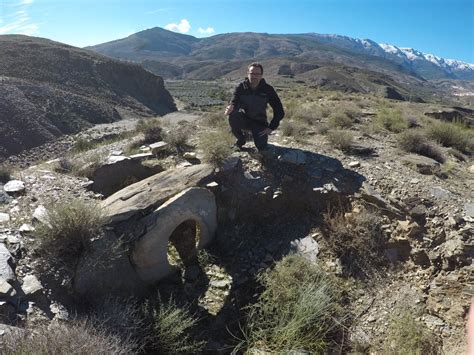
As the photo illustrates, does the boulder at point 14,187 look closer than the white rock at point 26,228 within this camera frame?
No

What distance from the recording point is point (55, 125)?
20.9 meters

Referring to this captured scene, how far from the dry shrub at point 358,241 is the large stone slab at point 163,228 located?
1949 millimetres

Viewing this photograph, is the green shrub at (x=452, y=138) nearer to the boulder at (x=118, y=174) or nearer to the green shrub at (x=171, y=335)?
the boulder at (x=118, y=174)

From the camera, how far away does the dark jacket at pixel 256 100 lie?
6.33m

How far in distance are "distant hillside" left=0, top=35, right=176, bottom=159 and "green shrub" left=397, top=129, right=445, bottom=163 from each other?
16.0 meters

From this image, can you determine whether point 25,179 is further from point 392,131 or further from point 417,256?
point 392,131

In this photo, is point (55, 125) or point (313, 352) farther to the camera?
point (55, 125)

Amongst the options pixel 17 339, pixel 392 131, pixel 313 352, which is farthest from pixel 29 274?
pixel 392 131

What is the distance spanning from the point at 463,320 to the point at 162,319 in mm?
3209

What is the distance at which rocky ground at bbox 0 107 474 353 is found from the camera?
3838mm

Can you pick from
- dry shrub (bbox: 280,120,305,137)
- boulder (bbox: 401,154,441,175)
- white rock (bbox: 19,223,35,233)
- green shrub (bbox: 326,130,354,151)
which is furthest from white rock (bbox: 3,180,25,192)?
boulder (bbox: 401,154,441,175)

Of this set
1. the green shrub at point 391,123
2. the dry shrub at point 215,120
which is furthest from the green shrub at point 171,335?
the green shrub at point 391,123

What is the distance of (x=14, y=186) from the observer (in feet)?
17.9

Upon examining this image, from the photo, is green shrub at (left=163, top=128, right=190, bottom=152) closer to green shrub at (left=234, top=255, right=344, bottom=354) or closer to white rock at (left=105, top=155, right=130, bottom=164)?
white rock at (left=105, top=155, right=130, bottom=164)
